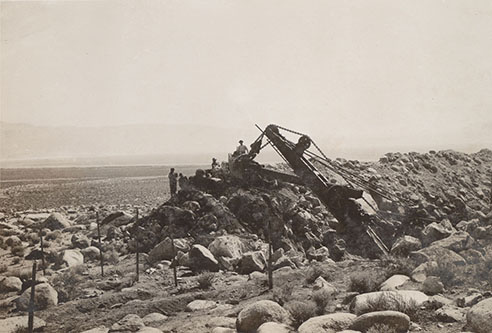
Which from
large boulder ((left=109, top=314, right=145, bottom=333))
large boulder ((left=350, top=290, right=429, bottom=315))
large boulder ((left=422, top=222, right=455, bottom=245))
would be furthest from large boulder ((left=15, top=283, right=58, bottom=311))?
large boulder ((left=422, top=222, right=455, bottom=245))

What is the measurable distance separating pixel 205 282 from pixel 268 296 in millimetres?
1857

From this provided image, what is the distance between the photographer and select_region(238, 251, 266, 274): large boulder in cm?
1095

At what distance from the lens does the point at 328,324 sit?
6.36 meters

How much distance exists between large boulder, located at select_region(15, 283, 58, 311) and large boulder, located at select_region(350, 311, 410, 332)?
7143 millimetres

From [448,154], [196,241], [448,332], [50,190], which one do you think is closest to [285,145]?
[196,241]

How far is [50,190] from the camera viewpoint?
37.2 m

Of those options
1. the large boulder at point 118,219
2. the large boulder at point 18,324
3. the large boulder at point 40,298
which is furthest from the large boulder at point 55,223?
the large boulder at point 18,324

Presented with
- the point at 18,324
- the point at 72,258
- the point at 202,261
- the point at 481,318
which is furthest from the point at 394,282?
the point at 72,258

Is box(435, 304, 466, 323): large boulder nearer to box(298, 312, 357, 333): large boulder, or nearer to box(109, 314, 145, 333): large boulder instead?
box(298, 312, 357, 333): large boulder

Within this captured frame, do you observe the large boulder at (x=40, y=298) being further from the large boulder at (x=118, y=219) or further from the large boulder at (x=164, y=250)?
the large boulder at (x=118, y=219)

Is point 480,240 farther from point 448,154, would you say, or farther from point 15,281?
point 448,154

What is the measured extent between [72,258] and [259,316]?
27.9 feet

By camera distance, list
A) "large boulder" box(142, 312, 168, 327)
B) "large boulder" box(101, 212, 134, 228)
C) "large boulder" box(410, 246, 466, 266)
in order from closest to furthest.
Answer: "large boulder" box(142, 312, 168, 327)
"large boulder" box(410, 246, 466, 266)
"large boulder" box(101, 212, 134, 228)

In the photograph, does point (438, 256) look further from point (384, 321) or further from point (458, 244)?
point (384, 321)
